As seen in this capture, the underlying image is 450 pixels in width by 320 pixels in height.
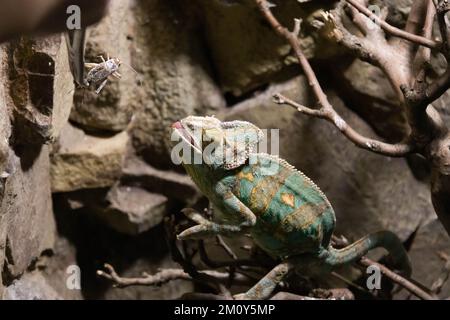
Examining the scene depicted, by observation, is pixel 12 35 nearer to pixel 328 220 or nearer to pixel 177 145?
pixel 177 145

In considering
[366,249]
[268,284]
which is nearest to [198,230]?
[268,284]

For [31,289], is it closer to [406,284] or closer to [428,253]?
[406,284]

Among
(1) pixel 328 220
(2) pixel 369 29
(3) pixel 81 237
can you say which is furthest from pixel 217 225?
(3) pixel 81 237

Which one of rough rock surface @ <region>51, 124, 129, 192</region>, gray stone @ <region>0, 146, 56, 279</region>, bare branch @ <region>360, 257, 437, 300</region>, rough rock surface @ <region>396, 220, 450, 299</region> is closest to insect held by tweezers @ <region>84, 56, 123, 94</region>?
gray stone @ <region>0, 146, 56, 279</region>

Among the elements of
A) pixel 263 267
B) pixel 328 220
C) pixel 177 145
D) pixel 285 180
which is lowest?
pixel 263 267

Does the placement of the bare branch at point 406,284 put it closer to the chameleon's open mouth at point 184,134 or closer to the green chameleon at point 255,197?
the green chameleon at point 255,197

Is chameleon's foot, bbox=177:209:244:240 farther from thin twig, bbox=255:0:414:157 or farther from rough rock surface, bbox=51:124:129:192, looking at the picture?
rough rock surface, bbox=51:124:129:192

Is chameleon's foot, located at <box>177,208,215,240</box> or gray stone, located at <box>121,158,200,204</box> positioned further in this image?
gray stone, located at <box>121,158,200,204</box>
